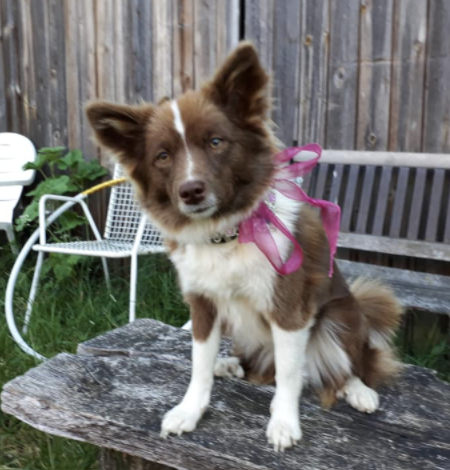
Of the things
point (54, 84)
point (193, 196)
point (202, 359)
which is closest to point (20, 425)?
point (202, 359)

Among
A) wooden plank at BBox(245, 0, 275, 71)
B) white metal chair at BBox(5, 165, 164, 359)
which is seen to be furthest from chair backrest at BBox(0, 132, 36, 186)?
wooden plank at BBox(245, 0, 275, 71)

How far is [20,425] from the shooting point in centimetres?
247

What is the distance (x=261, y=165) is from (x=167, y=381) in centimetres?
92

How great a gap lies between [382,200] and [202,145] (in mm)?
1772

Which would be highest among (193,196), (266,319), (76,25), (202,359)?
(76,25)

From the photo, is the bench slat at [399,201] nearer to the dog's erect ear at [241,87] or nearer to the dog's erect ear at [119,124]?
the dog's erect ear at [241,87]

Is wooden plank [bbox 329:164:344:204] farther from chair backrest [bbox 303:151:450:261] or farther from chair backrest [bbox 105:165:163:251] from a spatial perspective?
chair backrest [bbox 105:165:163:251]

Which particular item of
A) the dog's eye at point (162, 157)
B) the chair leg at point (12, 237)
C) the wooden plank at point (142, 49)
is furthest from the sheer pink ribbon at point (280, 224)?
the chair leg at point (12, 237)

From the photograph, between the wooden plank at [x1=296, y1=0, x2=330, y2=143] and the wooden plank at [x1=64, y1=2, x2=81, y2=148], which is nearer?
the wooden plank at [x1=296, y1=0, x2=330, y2=143]

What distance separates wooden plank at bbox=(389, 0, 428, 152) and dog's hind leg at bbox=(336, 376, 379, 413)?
1621 millimetres

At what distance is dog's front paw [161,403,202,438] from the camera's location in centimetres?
163

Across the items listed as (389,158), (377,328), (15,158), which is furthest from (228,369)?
(15,158)

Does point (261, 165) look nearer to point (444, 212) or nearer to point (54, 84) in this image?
point (444, 212)

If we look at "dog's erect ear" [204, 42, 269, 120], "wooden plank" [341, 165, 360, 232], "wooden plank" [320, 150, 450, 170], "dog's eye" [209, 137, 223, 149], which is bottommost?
"wooden plank" [341, 165, 360, 232]
